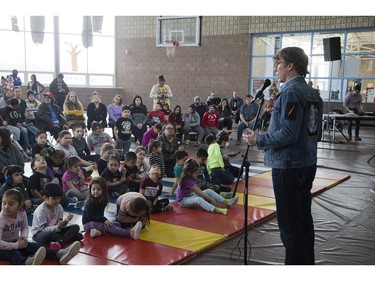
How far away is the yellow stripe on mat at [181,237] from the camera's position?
Answer: 3.91 meters

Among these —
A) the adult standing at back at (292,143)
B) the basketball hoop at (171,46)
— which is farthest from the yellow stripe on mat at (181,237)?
the basketball hoop at (171,46)

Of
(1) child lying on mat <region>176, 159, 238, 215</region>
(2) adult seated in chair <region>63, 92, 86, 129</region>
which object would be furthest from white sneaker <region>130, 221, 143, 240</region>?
(2) adult seated in chair <region>63, 92, 86, 129</region>

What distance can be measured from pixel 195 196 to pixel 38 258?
228 centimetres

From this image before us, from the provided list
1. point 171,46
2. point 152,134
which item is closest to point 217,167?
point 152,134

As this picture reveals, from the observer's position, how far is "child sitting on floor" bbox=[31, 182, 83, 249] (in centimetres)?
378

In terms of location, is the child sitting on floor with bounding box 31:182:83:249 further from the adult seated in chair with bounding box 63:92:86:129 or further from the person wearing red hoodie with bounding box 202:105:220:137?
the person wearing red hoodie with bounding box 202:105:220:137

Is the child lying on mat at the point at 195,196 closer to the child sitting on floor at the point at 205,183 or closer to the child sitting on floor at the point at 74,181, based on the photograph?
the child sitting on floor at the point at 205,183

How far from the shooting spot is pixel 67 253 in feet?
11.3

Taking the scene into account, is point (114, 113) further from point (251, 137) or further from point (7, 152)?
point (251, 137)

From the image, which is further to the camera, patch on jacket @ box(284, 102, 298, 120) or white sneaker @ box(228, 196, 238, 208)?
white sneaker @ box(228, 196, 238, 208)

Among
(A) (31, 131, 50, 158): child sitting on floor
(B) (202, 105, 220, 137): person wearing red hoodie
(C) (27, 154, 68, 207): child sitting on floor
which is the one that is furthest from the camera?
(B) (202, 105, 220, 137): person wearing red hoodie

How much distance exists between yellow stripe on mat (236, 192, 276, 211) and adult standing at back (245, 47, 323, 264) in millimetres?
2259

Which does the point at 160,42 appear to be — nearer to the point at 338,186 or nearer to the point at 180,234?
the point at 338,186

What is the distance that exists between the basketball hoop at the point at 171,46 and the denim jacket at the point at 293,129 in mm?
14333
